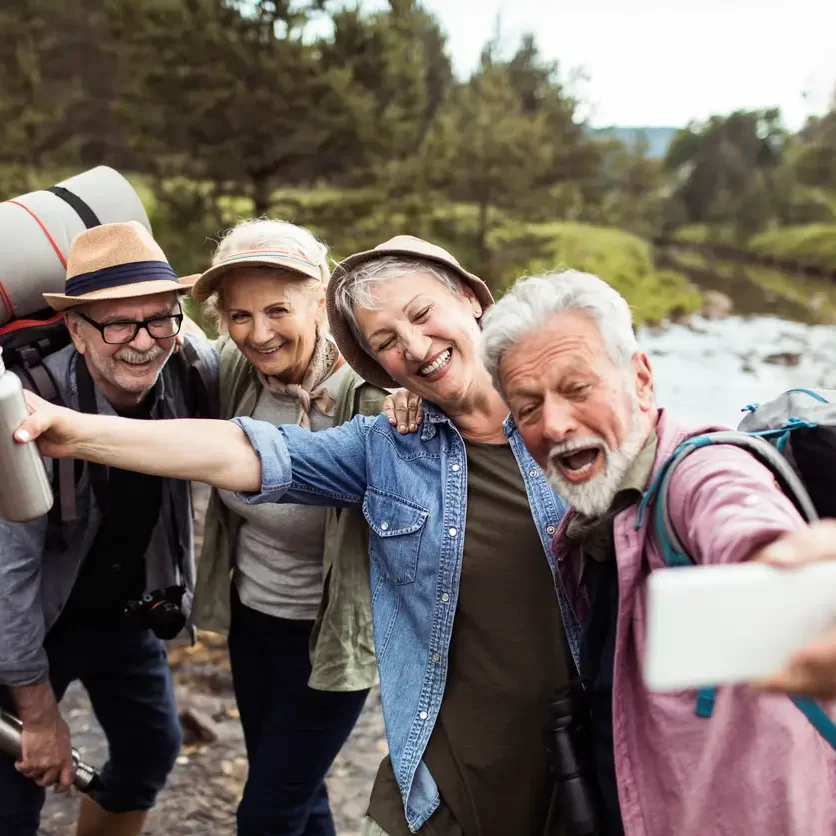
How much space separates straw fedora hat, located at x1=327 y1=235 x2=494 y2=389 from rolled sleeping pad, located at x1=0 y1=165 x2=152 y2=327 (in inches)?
38.4

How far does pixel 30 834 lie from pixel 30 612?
76cm

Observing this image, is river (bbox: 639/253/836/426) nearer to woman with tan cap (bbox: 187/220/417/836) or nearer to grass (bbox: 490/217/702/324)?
grass (bbox: 490/217/702/324)

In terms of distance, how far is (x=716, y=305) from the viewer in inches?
982

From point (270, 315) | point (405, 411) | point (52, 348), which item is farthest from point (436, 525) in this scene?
point (52, 348)

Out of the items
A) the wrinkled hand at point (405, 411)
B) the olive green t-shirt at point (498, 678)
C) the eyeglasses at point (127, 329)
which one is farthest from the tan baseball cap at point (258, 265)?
→ the olive green t-shirt at point (498, 678)

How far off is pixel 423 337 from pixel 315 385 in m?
0.65

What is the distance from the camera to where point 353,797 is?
12.8ft

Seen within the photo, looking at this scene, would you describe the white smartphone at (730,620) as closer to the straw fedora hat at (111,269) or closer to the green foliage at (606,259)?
the straw fedora hat at (111,269)

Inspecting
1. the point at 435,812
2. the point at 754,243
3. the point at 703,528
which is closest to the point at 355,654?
the point at 435,812

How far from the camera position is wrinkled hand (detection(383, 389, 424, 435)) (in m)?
1.96

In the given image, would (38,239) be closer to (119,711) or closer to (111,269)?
(111,269)

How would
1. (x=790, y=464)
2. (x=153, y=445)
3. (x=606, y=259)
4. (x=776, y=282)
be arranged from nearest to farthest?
(x=790, y=464) → (x=153, y=445) → (x=606, y=259) → (x=776, y=282)

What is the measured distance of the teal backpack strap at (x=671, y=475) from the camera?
4.18 feet

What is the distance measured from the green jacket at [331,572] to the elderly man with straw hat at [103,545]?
0.09m
